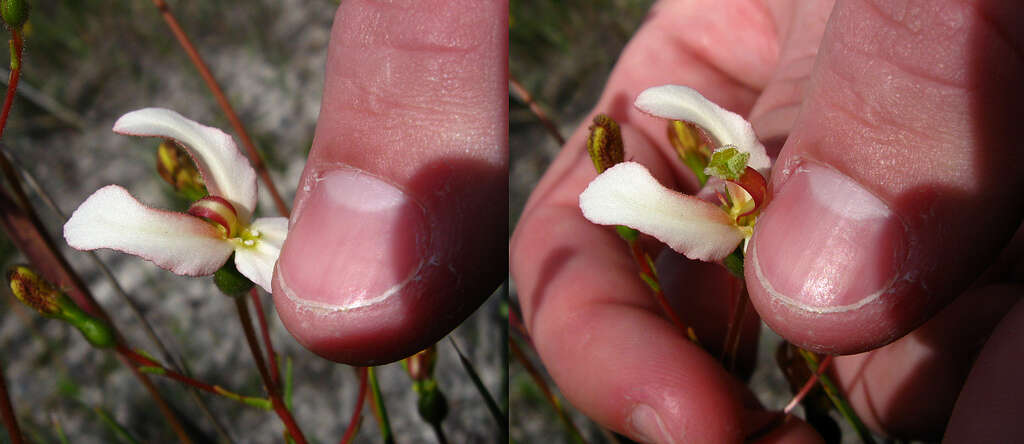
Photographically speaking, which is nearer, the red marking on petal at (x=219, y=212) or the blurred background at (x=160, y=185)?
the red marking on petal at (x=219, y=212)

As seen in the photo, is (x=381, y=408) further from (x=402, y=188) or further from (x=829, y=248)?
(x=829, y=248)

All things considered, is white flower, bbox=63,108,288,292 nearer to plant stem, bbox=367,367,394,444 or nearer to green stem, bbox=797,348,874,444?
plant stem, bbox=367,367,394,444

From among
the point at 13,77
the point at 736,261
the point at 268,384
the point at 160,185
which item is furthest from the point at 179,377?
the point at 160,185

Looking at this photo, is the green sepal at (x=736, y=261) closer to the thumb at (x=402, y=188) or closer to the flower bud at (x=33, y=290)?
the thumb at (x=402, y=188)

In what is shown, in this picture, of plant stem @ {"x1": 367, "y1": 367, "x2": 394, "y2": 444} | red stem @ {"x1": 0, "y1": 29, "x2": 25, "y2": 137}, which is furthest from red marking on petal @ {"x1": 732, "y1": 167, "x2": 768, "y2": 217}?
red stem @ {"x1": 0, "y1": 29, "x2": 25, "y2": 137}

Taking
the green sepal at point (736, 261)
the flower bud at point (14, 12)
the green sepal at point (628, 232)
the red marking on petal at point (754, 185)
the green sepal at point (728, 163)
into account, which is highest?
the flower bud at point (14, 12)

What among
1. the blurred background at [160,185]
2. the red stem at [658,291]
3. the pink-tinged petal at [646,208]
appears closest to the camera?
the pink-tinged petal at [646,208]

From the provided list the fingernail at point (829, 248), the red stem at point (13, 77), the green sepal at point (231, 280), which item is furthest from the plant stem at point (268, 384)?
the fingernail at point (829, 248)
